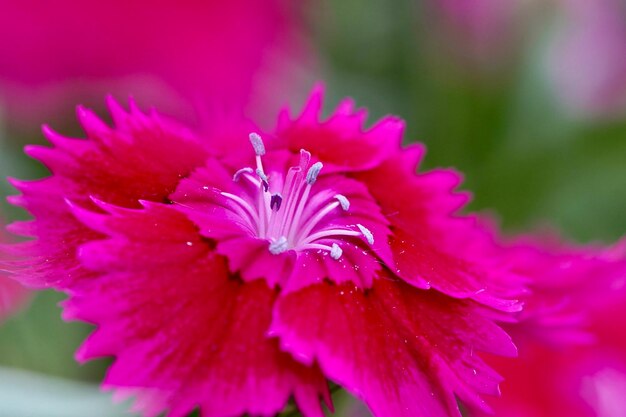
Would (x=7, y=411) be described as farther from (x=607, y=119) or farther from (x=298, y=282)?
(x=607, y=119)

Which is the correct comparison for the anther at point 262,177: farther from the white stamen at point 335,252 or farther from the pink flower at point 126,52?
the pink flower at point 126,52

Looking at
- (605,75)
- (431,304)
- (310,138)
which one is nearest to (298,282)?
(431,304)

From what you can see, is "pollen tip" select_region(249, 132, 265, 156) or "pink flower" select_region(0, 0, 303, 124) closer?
"pollen tip" select_region(249, 132, 265, 156)

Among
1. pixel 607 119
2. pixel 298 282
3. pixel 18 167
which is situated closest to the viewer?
pixel 298 282

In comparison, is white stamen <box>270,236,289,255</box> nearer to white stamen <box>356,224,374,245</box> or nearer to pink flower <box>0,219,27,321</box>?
white stamen <box>356,224,374,245</box>

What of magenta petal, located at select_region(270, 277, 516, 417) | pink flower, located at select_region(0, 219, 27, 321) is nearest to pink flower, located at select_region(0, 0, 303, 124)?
pink flower, located at select_region(0, 219, 27, 321)

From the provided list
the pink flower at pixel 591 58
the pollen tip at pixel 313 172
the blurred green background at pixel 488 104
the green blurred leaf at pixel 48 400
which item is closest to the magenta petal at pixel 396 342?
the pollen tip at pixel 313 172
